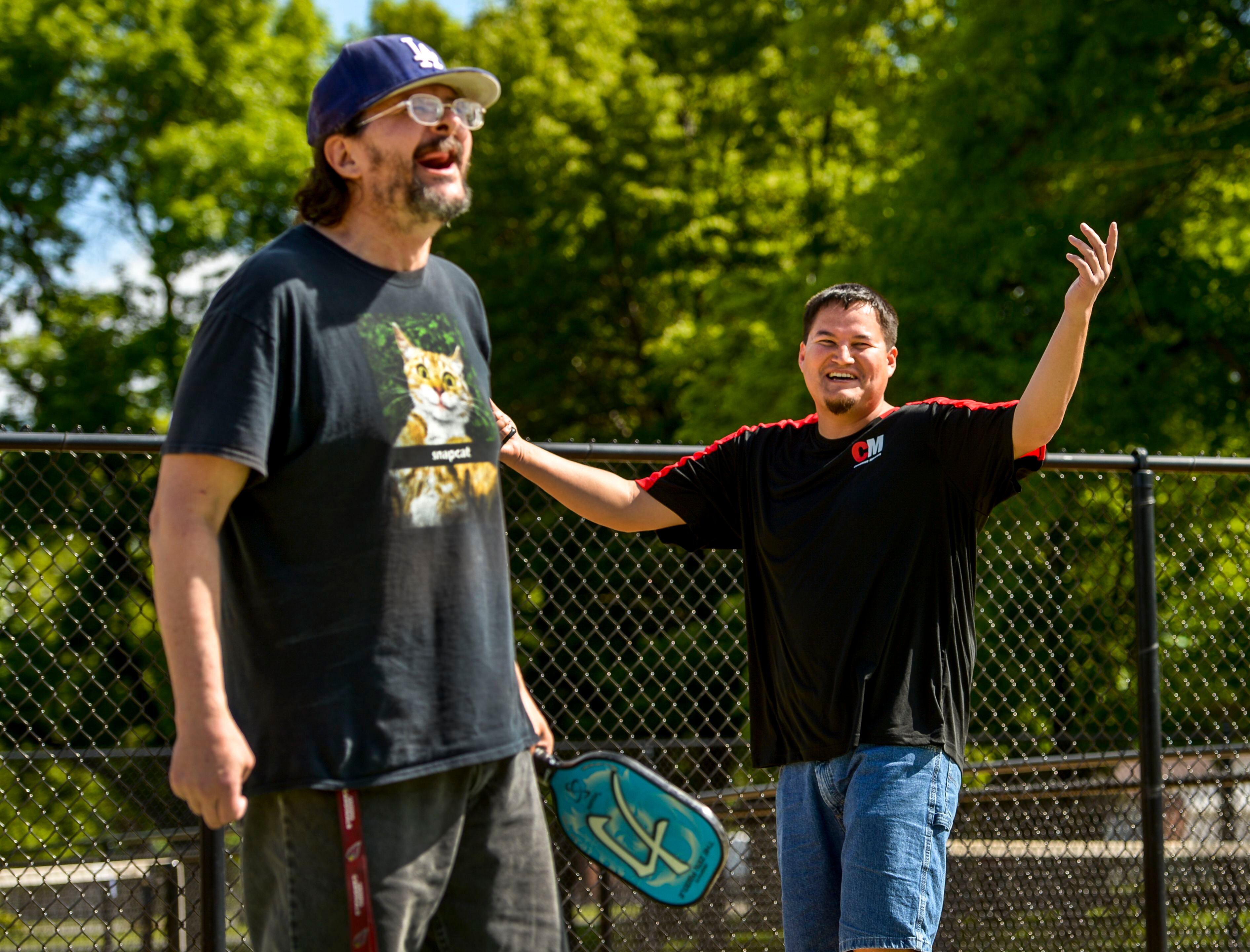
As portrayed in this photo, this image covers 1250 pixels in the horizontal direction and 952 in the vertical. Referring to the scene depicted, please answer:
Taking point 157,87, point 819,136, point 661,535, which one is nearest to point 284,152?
point 157,87

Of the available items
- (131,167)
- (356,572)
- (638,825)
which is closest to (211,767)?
(356,572)

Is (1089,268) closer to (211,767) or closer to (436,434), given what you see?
(436,434)

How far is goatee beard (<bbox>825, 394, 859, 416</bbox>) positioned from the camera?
299 centimetres

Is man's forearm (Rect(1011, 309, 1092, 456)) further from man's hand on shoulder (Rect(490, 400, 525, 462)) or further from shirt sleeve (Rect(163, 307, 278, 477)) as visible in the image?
shirt sleeve (Rect(163, 307, 278, 477))

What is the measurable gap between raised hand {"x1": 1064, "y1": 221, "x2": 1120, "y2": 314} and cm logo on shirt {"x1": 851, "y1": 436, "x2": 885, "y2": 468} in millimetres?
558

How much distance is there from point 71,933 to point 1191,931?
771 centimetres

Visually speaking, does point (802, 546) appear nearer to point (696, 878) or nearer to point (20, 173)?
point (696, 878)

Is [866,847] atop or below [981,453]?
below

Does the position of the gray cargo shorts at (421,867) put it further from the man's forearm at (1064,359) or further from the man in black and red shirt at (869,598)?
the man's forearm at (1064,359)

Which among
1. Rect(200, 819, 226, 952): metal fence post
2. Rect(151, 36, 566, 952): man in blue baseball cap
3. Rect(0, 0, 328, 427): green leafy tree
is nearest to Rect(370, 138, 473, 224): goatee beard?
Rect(151, 36, 566, 952): man in blue baseball cap

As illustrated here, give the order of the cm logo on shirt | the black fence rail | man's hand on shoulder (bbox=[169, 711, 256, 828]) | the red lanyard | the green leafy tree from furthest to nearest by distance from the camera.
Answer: the green leafy tree < the black fence rail < the cm logo on shirt < the red lanyard < man's hand on shoulder (bbox=[169, 711, 256, 828])

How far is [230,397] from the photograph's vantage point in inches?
71.1

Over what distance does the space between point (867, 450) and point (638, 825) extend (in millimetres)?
1186

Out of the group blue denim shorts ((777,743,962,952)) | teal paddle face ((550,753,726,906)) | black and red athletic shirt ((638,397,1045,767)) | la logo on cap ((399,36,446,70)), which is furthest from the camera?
black and red athletic shirt ((638,397,1045,767))
